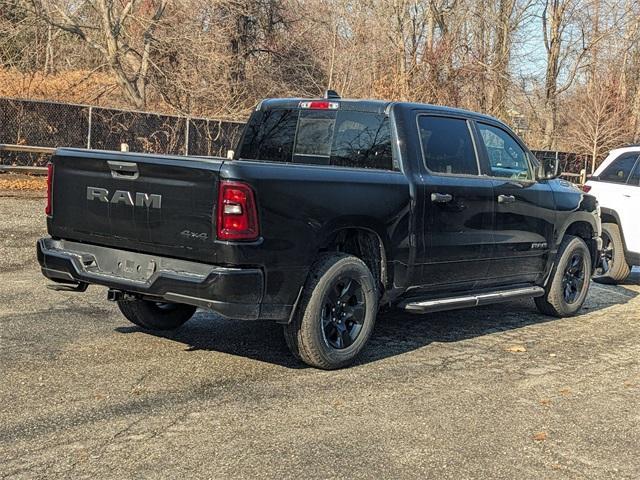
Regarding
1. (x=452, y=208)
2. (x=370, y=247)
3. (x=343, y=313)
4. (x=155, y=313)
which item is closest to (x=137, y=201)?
(x=155, y=313)

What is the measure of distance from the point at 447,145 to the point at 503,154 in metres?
0.91

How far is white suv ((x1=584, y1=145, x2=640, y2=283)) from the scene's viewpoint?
985 cm

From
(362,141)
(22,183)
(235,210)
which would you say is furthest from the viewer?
(22,183)

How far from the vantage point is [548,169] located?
7629 mm

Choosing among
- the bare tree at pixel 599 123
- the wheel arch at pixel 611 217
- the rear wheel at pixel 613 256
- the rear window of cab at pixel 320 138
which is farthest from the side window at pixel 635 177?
the bare tree at pixel 599 123

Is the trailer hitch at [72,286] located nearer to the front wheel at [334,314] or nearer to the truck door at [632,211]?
the front wheel at [334,314]

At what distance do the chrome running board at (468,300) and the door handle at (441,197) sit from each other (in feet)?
2.69

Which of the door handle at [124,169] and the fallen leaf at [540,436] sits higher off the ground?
the door handle at [124,169]

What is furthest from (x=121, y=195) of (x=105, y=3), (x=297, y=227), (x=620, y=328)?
(x=105, y=3)

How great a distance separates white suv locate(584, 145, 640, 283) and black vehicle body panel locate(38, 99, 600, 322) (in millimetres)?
3501

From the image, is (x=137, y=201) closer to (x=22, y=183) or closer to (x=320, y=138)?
(x=320, y=138)

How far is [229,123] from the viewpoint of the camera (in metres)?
20.2

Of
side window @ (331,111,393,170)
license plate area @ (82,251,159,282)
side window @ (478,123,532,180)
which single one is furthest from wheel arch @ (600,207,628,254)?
license plate area @ (82,251,159,282)

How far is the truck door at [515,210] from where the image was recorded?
22.9 feet
